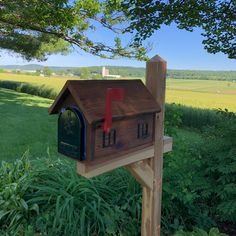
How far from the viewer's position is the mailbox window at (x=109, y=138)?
1678 mm

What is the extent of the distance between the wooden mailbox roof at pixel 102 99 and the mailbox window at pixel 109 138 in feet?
0.34

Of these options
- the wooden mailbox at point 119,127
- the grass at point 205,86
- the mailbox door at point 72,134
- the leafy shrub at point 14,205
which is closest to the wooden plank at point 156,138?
the wooden mailbox at point 119,127

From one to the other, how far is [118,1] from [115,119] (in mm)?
6816

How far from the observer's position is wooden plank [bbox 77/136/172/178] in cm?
164

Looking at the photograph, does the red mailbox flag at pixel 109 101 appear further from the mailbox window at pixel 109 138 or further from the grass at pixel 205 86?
the grass at pixel 205 86

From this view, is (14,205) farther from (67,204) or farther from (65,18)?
(65,18)

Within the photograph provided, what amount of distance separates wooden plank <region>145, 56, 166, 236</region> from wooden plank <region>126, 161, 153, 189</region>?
0.05 metres

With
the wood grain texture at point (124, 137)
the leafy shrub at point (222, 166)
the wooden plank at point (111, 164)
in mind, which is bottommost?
the leafy shrub at point (222, 166)

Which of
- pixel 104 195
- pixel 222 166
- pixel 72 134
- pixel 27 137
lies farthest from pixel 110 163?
pixel 27 137

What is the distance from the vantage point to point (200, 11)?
5.22 meters

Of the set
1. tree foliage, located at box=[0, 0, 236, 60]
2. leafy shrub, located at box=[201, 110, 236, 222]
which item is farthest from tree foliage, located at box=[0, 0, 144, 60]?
leafy shrub, located at box=[201, 110, 236, 222]

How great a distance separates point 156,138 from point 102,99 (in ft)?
2.00

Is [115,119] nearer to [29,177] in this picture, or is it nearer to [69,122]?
[69,122]

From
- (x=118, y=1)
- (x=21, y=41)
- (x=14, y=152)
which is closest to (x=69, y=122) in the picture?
(x=14, y=152)
